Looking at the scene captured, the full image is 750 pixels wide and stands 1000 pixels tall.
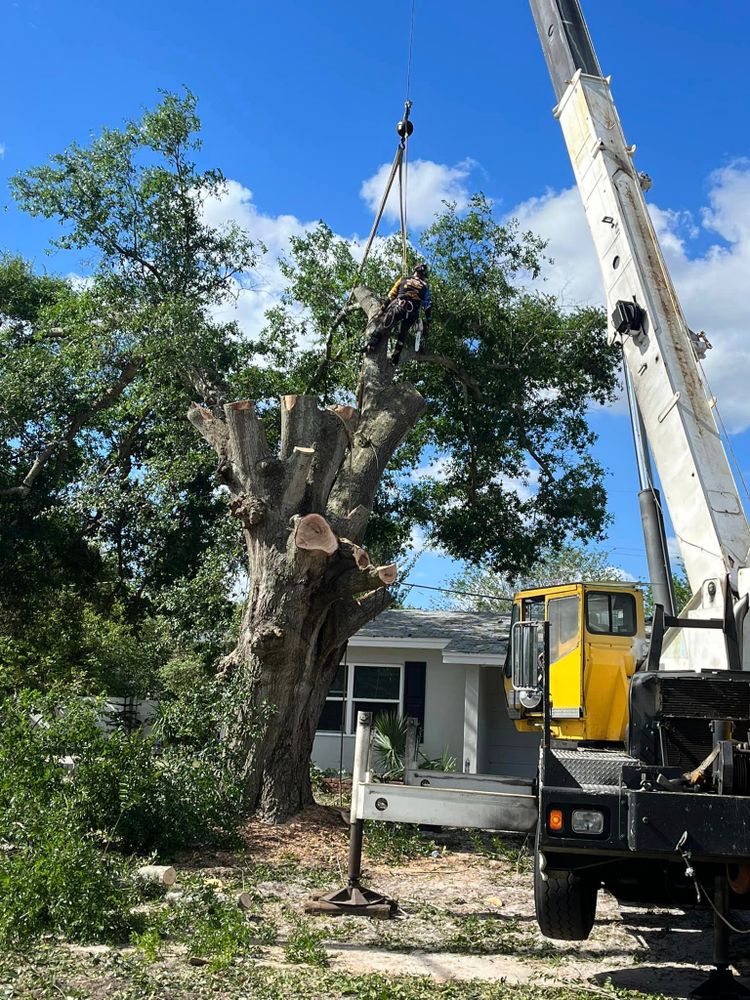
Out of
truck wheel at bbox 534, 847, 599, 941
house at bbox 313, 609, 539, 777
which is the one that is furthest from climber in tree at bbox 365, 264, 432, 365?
truck wheel at bbox 534, 847, 599, 941

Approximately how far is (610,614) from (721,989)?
3438 mm

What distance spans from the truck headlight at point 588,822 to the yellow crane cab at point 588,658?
210 centimetres

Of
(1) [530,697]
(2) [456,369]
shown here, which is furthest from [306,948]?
(2) [456,369]

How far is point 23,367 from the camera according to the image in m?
16.8

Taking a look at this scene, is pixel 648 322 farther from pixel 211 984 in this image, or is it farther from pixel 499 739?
pixel 499 739

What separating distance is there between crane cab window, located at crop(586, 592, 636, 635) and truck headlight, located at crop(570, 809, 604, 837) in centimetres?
315

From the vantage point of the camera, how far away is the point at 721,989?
5672 mm

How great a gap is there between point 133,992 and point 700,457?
15.8 ft

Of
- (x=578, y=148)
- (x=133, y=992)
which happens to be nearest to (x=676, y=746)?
(x=133, y=992)

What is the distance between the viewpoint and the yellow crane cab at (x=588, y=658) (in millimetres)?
8070

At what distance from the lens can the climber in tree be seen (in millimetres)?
13164

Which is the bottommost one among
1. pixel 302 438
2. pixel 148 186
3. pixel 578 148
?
pixel 302 438

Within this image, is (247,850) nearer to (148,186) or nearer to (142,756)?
(142,756)

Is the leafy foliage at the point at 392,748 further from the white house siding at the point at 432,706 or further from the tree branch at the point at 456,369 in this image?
the tree branch at the point at 456,369
